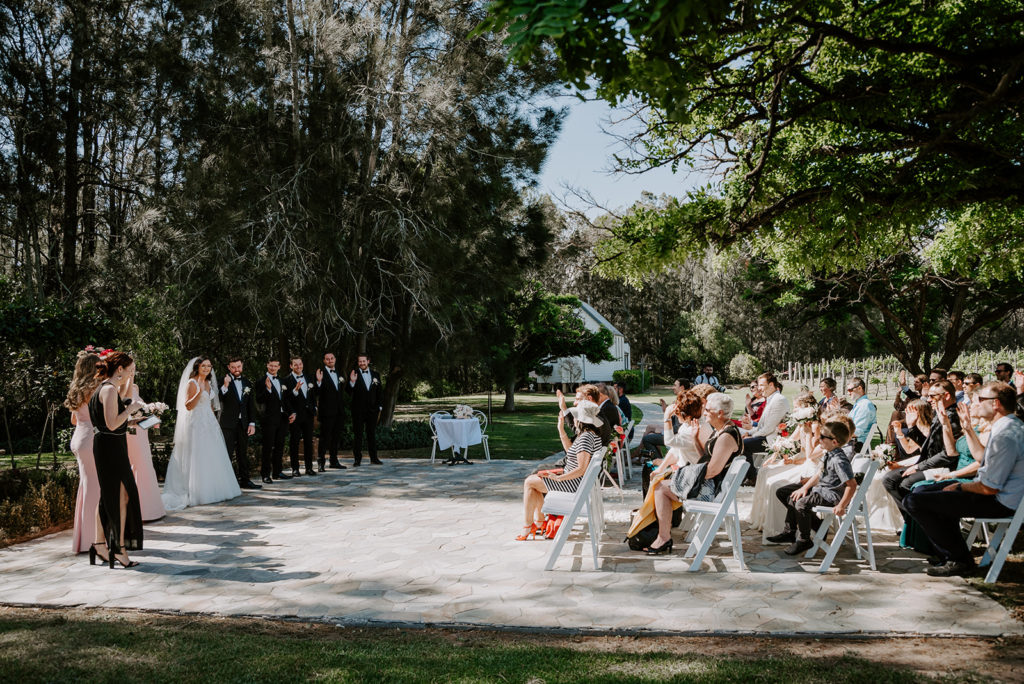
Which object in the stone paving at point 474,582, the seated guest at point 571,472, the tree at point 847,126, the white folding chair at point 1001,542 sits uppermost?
the tree at point 847,126

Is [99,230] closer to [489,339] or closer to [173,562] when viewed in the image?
[489,339]

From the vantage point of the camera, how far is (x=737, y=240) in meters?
8.82

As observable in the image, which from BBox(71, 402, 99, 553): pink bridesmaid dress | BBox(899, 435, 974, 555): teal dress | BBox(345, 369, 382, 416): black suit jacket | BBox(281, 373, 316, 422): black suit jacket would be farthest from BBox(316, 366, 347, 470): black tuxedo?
BBox(899, 435, 974, 555): teal dress

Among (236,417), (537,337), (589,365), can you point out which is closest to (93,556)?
(236,417)

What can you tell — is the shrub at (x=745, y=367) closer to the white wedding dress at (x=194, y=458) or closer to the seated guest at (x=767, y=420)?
the seated guest at (x=767, y=420)

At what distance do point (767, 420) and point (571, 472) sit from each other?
4584mm

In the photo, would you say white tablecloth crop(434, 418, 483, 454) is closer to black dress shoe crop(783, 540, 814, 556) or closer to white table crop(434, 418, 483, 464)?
white table crop(434, 418, 483, 464)

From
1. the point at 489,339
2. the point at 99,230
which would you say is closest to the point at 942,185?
the point at 489,339

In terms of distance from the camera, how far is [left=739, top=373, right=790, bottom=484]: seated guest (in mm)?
10625

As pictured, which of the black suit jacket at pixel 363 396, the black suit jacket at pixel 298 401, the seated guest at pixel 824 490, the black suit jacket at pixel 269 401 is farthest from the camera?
the black suit jacket at pixel 363 396

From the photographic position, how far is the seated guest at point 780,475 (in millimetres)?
7402

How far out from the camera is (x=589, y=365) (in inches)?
2105

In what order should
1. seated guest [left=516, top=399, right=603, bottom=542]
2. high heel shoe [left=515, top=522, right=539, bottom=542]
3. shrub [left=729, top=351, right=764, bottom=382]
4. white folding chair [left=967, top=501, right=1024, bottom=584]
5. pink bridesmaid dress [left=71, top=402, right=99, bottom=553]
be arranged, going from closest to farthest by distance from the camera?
white folding chair [left=967, top=501, right=1024, bottom=584], pink bridesmaid dress [left=71, top=402, right=99, bottom=553], seated guest [left=516, top=399, right=603, bottom=542], high heel shoe [left=515, top=522, right=539, bottom=542], shrub [left=729, top=351, right=764, bottom=382]

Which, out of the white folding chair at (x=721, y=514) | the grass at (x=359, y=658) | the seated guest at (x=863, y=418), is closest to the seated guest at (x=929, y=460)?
the white folding chair at (x=721, y=514)
